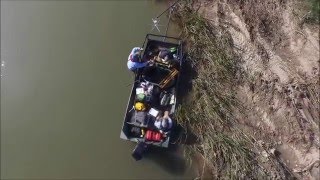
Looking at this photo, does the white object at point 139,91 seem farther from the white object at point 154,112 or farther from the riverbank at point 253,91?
the riverbank at point 253,91

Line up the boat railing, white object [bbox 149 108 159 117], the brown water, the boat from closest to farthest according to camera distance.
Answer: the boat < white object [bbox 149 108 159 117] < the brown water < the boat railing

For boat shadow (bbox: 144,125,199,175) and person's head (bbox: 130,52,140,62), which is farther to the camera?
boat shadow (bbox: 144,125,199,175)

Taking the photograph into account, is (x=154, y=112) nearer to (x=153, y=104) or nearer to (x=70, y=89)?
(x=153, y=104)

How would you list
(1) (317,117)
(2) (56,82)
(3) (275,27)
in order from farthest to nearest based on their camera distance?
(2) (56,82)
(3) (275,27)
(1) (317,117)

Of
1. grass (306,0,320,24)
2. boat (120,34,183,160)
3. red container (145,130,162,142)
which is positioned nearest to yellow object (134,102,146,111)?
boat (120,34,183,160)

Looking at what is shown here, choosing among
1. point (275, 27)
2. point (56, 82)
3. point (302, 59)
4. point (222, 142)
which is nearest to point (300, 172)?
point (222, 142)

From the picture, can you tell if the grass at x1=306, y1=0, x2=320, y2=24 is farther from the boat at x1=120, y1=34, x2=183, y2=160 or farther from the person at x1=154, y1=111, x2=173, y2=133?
the person at x1=154, y1=111, x2=173, y2=133

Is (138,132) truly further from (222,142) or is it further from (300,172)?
(300,172)
